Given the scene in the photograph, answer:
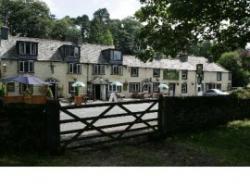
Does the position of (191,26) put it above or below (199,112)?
above

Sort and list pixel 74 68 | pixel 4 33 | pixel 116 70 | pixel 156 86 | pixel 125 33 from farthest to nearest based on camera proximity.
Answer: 1. pixel 125 33
2. pixel 156 86
3. pixel 116 70
4. pixel 74 68
5. pixel 4 33

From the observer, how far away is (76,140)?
451 inches

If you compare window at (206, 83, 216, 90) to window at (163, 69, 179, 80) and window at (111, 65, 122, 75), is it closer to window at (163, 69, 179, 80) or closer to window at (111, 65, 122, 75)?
window at (163, 69, 179, 80)

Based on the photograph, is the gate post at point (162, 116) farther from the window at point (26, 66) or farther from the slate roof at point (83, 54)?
the window at point (26, 66)

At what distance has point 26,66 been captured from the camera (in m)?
A: 49.8

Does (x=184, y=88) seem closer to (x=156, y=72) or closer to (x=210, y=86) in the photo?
(x=210, y=86)

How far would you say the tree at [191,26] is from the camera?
717 inches

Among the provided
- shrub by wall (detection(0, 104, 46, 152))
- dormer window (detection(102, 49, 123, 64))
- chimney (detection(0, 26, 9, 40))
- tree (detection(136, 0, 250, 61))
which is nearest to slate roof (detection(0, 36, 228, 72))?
chimney (detection(0, 26, 9, 40))

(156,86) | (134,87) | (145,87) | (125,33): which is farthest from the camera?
(125,33)

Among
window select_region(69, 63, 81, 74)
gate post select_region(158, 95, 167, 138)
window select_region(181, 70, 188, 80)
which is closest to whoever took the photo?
gate post select_region(158, 95, 167, 138)

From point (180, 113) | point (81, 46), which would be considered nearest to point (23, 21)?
point (81, 46)

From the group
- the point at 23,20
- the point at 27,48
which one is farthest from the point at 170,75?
the point at 23,20

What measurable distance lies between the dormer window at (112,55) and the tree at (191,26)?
121 ft

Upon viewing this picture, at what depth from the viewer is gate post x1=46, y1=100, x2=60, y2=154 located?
10805 mm
